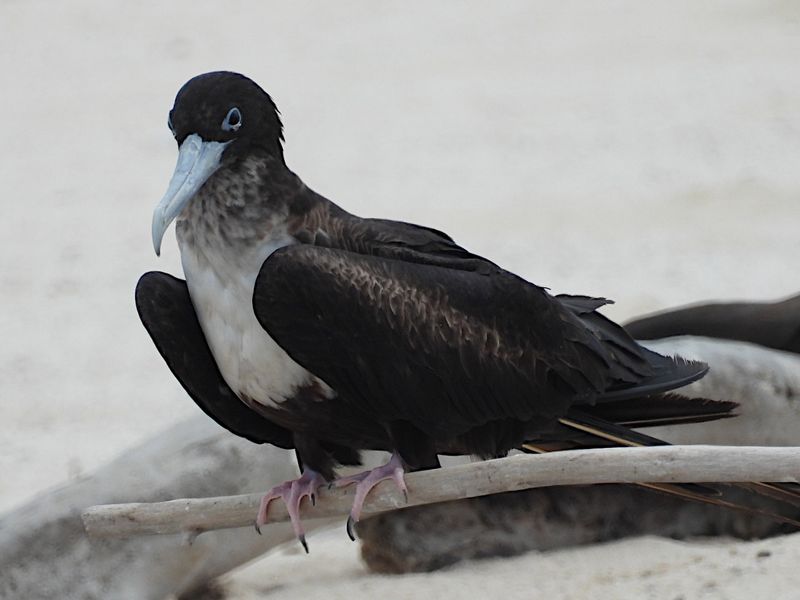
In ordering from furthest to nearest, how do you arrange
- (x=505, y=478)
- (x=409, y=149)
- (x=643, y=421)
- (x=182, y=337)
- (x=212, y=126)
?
(x=409, y=149) → (x=643, y=421) → (x=182, y=337) → (x=212, y=126) → (x=505, y=478)

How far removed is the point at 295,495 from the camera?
10.6ft

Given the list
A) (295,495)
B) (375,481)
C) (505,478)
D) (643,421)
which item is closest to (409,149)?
(643,421)

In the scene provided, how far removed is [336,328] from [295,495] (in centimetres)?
39

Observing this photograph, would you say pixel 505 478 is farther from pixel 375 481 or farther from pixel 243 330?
pixel 243 330

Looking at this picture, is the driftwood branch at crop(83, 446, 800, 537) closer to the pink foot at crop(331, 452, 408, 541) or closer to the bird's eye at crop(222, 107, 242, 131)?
the pink foot at crop(331, 452, 408, 541)

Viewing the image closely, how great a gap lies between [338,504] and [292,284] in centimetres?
51

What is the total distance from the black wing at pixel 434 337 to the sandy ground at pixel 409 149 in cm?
138

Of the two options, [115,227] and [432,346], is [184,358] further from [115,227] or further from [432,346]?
[115,227]

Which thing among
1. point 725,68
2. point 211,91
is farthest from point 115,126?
point 211,91

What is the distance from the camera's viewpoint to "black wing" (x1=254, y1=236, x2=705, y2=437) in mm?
3002

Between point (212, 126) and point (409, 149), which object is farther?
point (409, 149)

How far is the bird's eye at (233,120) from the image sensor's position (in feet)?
10.1

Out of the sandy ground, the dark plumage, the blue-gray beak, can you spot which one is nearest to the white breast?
the dark plumage

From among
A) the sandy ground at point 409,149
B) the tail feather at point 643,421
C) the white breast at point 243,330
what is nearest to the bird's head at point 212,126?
the white breast at point 243,330
